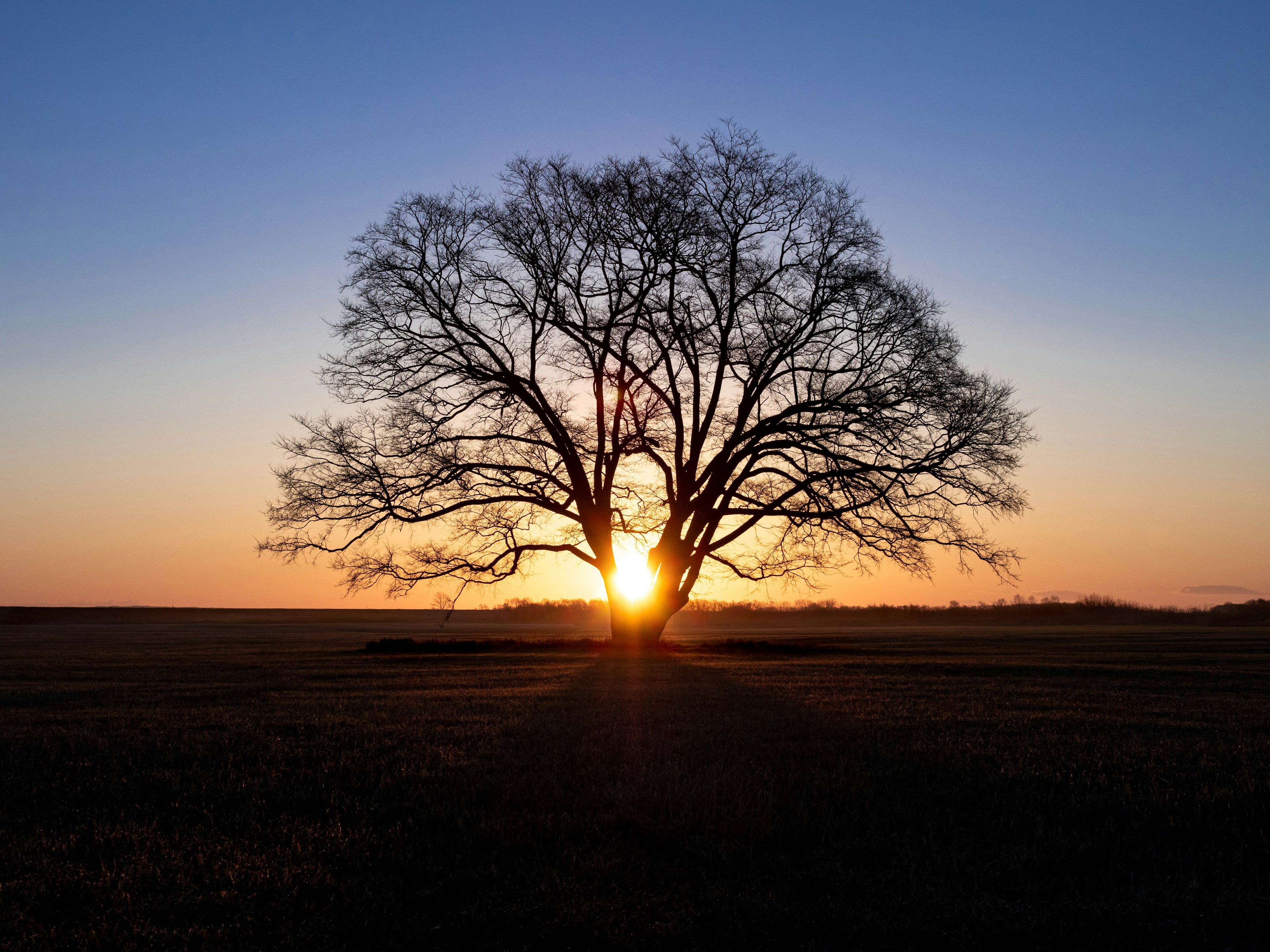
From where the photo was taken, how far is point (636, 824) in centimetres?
630

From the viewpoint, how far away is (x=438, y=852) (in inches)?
229

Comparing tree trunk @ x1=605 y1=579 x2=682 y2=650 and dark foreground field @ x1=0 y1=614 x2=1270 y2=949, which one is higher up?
tree trunk @ x1=605 y1=579 x2=682 y2=650

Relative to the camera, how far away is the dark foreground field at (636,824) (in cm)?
482

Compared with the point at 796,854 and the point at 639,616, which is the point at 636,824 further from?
the point at 639,616

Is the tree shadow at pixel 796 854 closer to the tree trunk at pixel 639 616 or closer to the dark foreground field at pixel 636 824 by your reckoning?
the dark foreground field at pixel 636 824

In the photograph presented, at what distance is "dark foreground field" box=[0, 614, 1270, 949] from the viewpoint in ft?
15.8

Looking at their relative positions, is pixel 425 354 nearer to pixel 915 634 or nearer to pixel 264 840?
pixel 264 840

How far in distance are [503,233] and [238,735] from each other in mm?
19344

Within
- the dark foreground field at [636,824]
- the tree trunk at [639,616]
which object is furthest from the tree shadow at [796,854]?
the tree trunk at [639,616]

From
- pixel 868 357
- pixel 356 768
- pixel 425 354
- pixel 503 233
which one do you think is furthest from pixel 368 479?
pixel 356 768

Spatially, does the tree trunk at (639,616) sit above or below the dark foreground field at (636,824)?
above

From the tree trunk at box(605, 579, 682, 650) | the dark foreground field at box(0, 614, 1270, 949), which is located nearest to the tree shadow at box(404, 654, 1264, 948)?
the dark foreground field at box(0, 614, 1270, 949)

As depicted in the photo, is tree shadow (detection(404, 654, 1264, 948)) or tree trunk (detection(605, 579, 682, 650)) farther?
tree trunk (detection(605, 579, 682, 650))

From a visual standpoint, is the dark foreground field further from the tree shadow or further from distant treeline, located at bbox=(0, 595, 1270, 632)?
distant treeline, located at bbox=(0, 595, 1270, 632)
